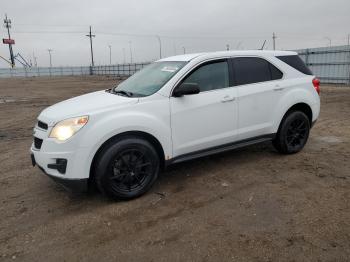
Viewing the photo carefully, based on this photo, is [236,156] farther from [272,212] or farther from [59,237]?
[59,237]

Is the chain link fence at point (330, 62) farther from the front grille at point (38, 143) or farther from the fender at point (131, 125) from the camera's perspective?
the front grille at point (38, 143)

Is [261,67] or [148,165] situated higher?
[261,67]

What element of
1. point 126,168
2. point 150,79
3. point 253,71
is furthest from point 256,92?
point 126,168

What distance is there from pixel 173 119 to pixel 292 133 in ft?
7.87

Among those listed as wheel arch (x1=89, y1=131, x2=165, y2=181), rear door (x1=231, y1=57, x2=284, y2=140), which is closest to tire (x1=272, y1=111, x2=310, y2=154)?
rear door (x1=231, y1=57, x2=284, y2=140)

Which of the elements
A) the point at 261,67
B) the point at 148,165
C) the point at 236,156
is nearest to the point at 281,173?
the point at 236,156

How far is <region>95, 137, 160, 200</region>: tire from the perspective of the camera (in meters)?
3.74

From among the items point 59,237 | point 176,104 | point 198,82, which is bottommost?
point 59,237

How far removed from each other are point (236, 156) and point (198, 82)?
1724 millimetres

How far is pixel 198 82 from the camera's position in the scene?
4.46 meters

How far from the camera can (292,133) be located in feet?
17.9

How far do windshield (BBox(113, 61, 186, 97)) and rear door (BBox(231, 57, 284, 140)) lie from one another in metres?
0.97

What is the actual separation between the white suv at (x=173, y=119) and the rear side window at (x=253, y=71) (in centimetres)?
2

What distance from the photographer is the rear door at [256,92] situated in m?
4.77
